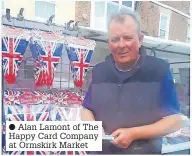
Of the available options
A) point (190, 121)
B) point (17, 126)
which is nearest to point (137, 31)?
point (190, 121)

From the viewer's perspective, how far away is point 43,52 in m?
1.84

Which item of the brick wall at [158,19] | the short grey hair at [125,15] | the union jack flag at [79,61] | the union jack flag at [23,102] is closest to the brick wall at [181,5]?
the brick wall at [158,19]

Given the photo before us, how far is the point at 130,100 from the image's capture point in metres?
1.86

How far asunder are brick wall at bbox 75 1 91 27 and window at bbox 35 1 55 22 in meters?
0.17

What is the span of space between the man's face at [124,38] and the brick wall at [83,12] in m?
0.18

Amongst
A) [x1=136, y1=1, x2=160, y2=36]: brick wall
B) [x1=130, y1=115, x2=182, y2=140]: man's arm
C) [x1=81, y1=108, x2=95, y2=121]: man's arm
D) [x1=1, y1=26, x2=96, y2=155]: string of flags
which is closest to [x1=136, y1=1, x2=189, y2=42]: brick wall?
[x1=136, y1=1, x2=160, y2=36]: brick wall

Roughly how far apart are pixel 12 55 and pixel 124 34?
0.76 metres

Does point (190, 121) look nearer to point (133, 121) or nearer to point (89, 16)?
point (133, 121)

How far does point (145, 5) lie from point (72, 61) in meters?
0.64

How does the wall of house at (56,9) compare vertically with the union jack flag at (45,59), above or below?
above

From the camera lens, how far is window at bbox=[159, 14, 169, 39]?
1.93 m

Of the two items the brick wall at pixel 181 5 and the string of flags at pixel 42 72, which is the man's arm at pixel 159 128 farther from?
the brick wall at pixel 181 5

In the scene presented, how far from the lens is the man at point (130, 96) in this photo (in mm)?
1847

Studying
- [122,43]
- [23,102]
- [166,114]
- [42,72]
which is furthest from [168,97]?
[23,102]
